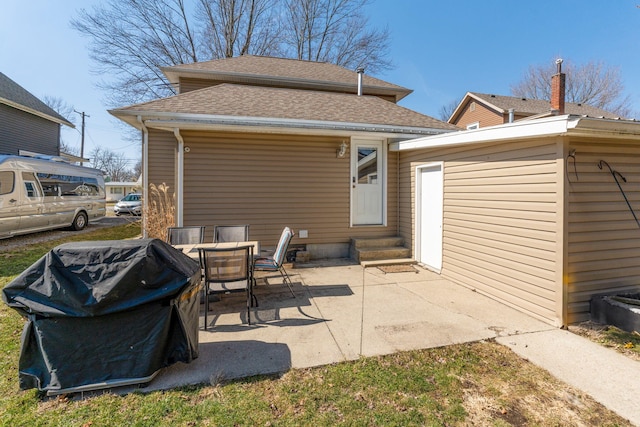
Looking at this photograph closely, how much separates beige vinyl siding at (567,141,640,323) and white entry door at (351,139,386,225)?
4.13 m

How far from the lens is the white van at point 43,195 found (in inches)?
342

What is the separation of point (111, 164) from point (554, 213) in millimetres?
56154

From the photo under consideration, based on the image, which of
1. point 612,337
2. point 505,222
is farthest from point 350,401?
point 505,222

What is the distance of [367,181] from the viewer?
7531mm

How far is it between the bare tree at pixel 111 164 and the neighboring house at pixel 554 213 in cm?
5191

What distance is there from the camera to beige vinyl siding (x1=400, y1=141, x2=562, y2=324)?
3.92 m

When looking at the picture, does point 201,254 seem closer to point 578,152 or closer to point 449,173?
point 449,173

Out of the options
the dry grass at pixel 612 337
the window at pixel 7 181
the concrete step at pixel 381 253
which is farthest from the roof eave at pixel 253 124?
the window at pixel 7 181

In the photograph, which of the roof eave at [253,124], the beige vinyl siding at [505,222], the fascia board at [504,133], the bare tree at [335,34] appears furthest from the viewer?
the bare tree at [335,34]

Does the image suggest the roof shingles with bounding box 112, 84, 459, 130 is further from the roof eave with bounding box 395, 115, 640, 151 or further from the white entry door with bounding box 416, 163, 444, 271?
the roof eave with bounding box 395, 115, 640, 151

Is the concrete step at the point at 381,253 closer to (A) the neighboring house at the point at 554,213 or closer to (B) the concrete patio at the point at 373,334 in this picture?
(B) the concrete patio at the point at 373,334

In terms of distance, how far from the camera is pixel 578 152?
150 inches

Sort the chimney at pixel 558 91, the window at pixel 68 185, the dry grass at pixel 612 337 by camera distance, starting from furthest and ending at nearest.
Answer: the chimney at pixel 558 91 → the window at pixel 68 185 → the dry grass at pixel 612 337

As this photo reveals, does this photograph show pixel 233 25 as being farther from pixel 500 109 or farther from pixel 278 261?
pixel 278 261
